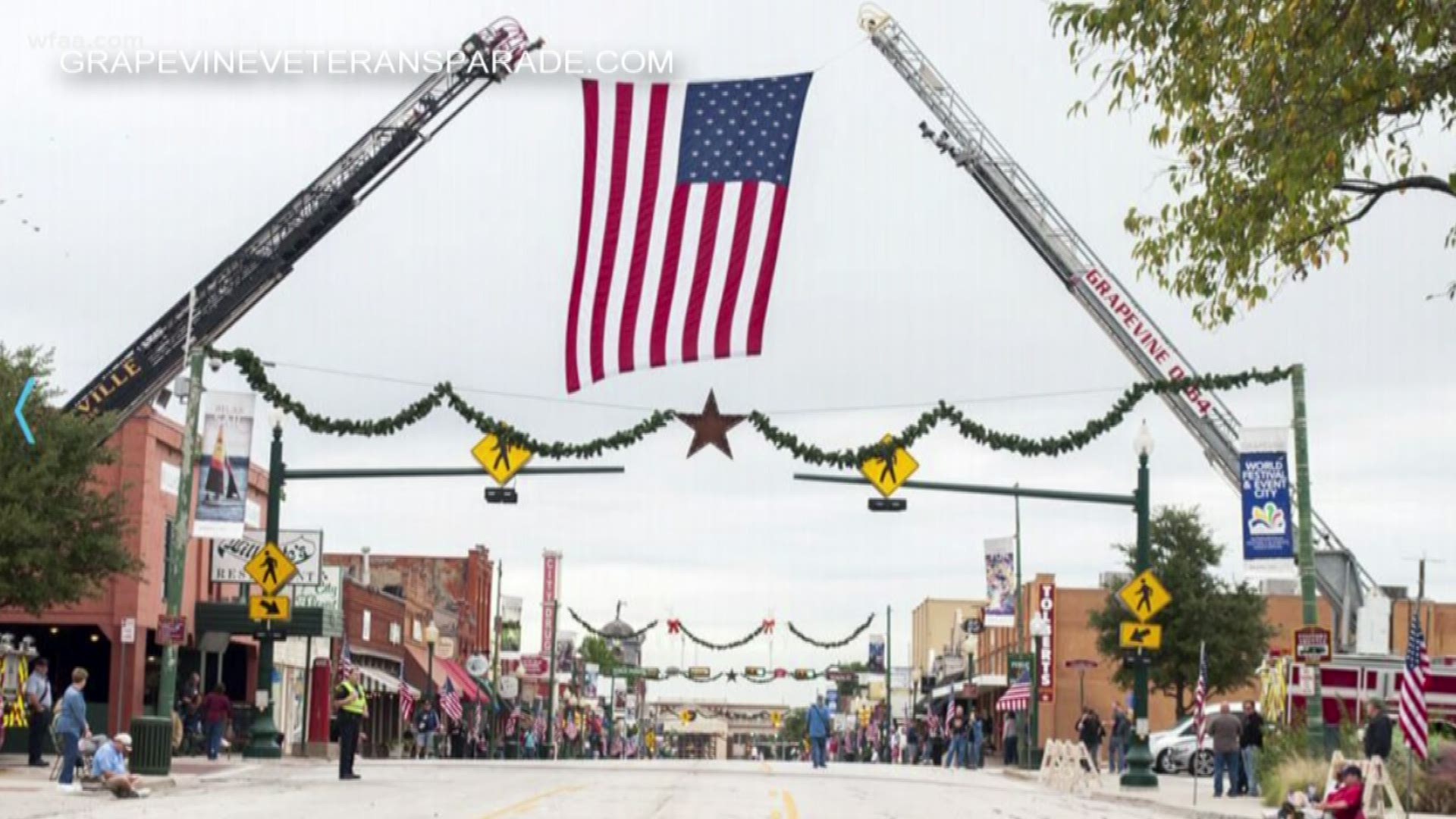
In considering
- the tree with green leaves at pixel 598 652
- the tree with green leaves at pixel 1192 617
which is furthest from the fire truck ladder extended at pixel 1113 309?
the tree with green leaves at pixel 598 652

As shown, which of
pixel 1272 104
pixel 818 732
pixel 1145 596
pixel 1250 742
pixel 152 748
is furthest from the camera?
pixel 818 732

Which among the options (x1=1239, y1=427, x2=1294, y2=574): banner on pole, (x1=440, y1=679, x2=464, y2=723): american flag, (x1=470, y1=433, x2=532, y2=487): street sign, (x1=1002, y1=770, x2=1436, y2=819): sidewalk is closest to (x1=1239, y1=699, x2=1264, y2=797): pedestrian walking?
(x1=1002, y1=770, x2=1436, y2=819): sidewalk

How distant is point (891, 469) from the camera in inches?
1502

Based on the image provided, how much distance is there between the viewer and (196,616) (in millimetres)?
52719

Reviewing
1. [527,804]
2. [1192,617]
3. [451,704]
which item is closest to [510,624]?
[451,704]

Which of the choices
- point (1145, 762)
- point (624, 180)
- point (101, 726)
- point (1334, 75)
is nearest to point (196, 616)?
point (101, 726)

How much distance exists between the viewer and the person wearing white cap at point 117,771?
2636cm

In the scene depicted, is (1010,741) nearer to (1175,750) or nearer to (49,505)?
(1175,750)

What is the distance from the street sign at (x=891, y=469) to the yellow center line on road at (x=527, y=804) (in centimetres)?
1049

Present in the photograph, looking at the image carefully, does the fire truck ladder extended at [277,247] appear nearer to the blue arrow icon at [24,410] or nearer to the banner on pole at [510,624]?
the blue arrow icon at [24,410]

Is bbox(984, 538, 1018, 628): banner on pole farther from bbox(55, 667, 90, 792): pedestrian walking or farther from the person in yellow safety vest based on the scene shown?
bbox(55, 667, 90, 792): pedestrian walking

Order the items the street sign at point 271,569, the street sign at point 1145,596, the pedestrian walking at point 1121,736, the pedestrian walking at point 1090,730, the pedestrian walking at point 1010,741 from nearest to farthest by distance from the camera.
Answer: the street sign at point 271,569
the street sign at point 1145,596
the pedestrian walking at point 1090,730
the pedestrian walking at point 1121,736
the pedestrian walking at point 1010,741

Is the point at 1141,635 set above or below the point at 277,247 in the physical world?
below

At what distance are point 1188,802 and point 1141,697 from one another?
16.2 ft
